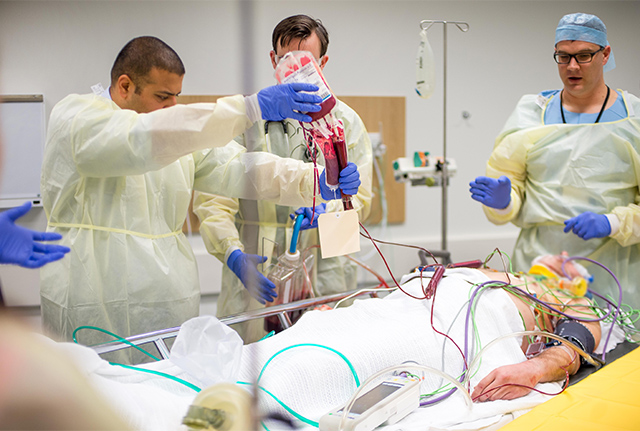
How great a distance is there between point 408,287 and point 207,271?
94 cm

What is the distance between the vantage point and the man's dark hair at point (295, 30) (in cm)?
160

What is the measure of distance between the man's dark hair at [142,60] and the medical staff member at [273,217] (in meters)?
0.34

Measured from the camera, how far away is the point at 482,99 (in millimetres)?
3377

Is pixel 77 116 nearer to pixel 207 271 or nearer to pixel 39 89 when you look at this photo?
pixel 39 89

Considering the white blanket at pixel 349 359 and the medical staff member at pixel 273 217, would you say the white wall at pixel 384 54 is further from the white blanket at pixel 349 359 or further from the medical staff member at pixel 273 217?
the white blanket at pixel 349 359

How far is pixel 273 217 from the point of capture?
1979mm

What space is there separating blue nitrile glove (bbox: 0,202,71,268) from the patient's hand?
1.07 meters

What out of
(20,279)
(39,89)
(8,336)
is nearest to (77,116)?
(39,89)

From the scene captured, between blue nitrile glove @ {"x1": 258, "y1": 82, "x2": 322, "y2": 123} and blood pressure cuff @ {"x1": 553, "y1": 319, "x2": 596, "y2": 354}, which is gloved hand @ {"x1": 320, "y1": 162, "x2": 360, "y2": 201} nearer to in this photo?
blue nitrile glove @ {"x1": 258, "y1": 82, "x2": 322, "y2": 123}

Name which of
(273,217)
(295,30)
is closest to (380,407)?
(273,217)

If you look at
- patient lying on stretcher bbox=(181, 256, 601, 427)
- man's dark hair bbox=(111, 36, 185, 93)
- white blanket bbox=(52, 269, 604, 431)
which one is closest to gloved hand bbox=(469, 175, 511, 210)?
patient lying on stretcher bbox=(181, 256, 601, 427)

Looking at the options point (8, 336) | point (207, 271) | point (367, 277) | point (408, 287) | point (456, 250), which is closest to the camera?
point (8, 336)

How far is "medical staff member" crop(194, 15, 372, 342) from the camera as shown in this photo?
1.65 meters

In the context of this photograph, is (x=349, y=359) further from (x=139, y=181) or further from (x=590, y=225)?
(x=590, y=225)
